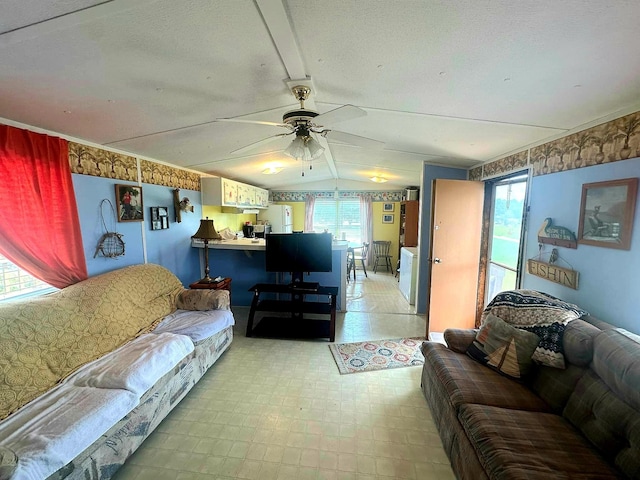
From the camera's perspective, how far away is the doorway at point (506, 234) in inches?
115

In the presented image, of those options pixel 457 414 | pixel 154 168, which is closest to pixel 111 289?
pixel 154 168

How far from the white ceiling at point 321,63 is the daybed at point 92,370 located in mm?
1412

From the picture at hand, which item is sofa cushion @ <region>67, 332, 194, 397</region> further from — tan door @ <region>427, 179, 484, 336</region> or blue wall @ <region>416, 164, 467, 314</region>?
blue wall @ <region>416, 164, 467, 314</region>

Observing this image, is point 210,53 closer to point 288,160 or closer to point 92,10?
point 92,10

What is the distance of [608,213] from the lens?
177 cm

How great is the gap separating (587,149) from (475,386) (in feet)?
6.09

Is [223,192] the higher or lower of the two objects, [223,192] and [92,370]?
the higher

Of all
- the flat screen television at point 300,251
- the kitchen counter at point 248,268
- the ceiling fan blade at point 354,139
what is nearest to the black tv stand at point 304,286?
the flat screen television at point 300,251

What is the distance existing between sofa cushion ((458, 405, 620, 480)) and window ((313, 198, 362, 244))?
5.91m

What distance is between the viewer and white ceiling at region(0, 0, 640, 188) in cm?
110

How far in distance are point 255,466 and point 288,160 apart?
397cm

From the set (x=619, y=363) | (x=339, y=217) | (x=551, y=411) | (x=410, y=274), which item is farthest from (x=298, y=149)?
(x=339, y=217)

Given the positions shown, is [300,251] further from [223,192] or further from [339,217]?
[339,217]

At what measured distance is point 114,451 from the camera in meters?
1.49
